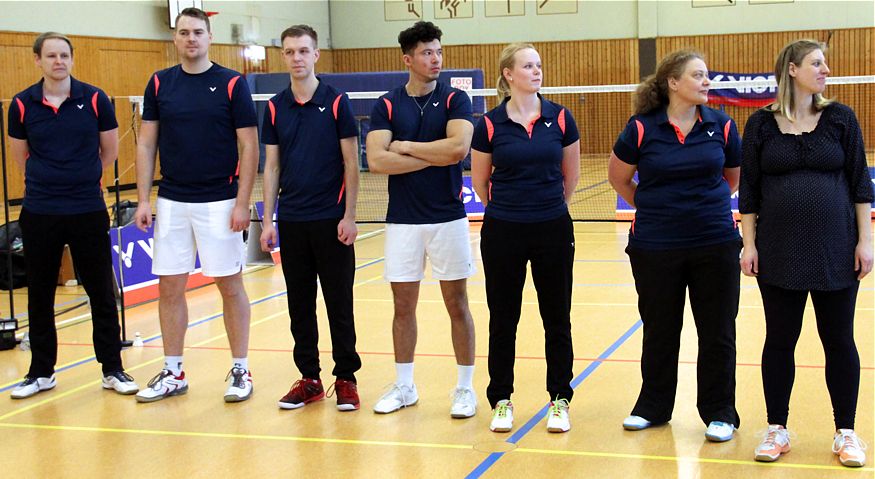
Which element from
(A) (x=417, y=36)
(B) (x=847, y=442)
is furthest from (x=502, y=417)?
(A) (x=417, y=36)

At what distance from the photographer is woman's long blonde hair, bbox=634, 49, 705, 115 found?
170 inches

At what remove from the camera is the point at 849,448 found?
4.05m

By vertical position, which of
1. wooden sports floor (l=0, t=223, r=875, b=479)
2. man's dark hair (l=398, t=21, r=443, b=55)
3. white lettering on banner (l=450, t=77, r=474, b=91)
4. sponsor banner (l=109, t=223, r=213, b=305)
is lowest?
wooden sports floor (l=0, t=223, r=875, b=479)

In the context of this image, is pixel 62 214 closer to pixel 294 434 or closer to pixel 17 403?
pixel 17 403

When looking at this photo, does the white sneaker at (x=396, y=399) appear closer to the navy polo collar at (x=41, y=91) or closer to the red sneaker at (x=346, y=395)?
the red sneaker at (x=346, y=395)

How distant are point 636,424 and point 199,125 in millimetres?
2602

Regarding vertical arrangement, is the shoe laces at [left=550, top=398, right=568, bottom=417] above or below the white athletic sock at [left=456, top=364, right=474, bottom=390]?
below

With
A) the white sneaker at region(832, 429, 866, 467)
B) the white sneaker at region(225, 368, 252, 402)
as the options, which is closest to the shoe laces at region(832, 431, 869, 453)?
the white sneaker at region(832, 429, 866, 467)

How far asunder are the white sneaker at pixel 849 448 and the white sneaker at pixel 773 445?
0.62ft

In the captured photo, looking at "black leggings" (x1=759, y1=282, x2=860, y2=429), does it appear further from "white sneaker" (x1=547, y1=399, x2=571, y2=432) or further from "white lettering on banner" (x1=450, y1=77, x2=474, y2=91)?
"white lettering on banner" (x1=450, y1=77, x2=474, y2=91)

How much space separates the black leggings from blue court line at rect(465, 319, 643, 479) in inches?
43.1

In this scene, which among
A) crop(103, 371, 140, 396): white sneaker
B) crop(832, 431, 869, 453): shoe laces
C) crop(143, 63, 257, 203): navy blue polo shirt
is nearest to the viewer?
crop(832, 431, 869, 453): shoe laces

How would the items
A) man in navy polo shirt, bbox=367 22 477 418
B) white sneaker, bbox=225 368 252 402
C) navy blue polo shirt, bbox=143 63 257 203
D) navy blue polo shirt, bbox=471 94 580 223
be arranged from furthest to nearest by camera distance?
white sneaker, bbox=225 368 252 402 → navy blue polo shirt, bbox=143 63 257 203 → man in navy polo shirt, bbox=367 22 477 418 → navy blue polo shirt, bbox=471 94 580 223

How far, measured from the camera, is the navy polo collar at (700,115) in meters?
4.34
